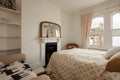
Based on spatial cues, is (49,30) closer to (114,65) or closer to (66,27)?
(66,27)

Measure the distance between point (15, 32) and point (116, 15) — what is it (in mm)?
3534

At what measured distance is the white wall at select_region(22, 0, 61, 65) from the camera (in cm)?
302

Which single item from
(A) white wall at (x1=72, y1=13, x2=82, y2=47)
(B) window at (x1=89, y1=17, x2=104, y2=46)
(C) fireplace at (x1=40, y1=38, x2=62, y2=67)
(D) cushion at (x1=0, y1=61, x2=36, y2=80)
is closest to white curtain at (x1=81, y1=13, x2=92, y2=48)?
(B) window at (x1=89, y1=17, x2=104, y2=46)

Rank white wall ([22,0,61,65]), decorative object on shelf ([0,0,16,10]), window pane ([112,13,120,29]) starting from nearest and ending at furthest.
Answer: decorative object on shelf ([0,0,16,10]) → white wall ([22,0,61,65]) → window pane ([112,13,120,29])

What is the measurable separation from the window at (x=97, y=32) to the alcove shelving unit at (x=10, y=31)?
2992mm

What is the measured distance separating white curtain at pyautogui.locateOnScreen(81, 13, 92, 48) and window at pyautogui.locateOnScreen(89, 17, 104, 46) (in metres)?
0.21

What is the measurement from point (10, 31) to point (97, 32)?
130 inches

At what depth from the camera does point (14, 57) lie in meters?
2.16

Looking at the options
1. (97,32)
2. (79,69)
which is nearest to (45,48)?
(79,69)

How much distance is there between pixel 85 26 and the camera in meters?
4.23

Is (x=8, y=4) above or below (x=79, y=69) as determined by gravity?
above

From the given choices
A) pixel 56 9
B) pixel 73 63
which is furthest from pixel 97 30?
pixel 73 63

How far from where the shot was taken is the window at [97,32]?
152 inches

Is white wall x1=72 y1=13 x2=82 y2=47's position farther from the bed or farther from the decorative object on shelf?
the decorative object on shelf
